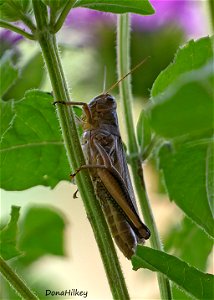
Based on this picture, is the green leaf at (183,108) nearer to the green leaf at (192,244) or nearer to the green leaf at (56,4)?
the green leaf at (56,4)

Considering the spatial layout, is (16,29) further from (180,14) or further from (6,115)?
(180,14)

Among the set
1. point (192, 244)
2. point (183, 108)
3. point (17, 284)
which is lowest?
point (192, 244)

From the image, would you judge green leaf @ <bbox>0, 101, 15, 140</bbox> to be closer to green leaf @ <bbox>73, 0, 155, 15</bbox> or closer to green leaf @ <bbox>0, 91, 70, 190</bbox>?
green leaf @ <bbox>0, 91, 70, 190</bbox>

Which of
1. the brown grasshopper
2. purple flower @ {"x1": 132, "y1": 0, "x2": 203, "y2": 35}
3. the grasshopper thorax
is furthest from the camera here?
purple flower @ {"x1": 132, "y1": 0, "x2": 203, "y2": 35}

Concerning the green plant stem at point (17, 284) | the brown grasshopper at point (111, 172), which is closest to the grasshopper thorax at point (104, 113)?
the brown grasshopper at point (111, 172)

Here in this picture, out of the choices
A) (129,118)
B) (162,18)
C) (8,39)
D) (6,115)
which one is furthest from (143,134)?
(162,18)

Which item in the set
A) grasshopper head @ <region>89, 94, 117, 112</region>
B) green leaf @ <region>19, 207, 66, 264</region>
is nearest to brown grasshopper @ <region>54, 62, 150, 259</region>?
grasshopper head @ <region>89, 94, 117, 112</region>
